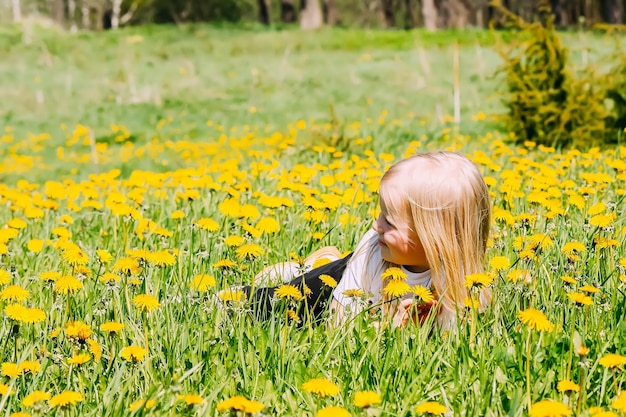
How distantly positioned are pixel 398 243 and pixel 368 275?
0.25m

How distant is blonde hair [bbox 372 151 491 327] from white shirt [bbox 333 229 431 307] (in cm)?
13

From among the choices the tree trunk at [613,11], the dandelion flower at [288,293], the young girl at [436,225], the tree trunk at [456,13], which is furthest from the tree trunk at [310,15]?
the dandelion flower at [288,293]

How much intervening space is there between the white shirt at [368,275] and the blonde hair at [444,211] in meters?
0.13

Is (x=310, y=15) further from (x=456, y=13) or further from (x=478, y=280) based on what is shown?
(x=478, y=280)

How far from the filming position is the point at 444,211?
2426 mm

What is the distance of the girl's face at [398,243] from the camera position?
2473mm

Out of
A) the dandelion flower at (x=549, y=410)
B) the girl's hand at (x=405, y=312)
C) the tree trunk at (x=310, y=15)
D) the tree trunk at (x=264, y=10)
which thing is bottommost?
the girl's hand at (x=405, y=312)

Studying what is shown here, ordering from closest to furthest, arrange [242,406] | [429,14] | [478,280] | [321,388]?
[242,406] < [321,388] < [478,280] < [429,14]

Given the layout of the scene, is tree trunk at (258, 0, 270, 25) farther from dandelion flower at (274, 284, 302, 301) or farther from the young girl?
dandelion flower at (274, 284, 302, 301)

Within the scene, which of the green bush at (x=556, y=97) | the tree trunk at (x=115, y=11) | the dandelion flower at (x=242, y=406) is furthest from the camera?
the tree trunk at (x=115, y=11)

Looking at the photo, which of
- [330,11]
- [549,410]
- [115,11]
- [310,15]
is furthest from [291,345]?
[115,11]

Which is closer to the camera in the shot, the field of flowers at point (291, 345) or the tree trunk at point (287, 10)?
the field of flowers at point (291, 345)

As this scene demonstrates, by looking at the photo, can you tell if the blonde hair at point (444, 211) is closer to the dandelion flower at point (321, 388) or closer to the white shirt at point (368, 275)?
the white shirt at point (368, 275)

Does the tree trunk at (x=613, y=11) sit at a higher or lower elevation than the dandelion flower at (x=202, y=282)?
higher
